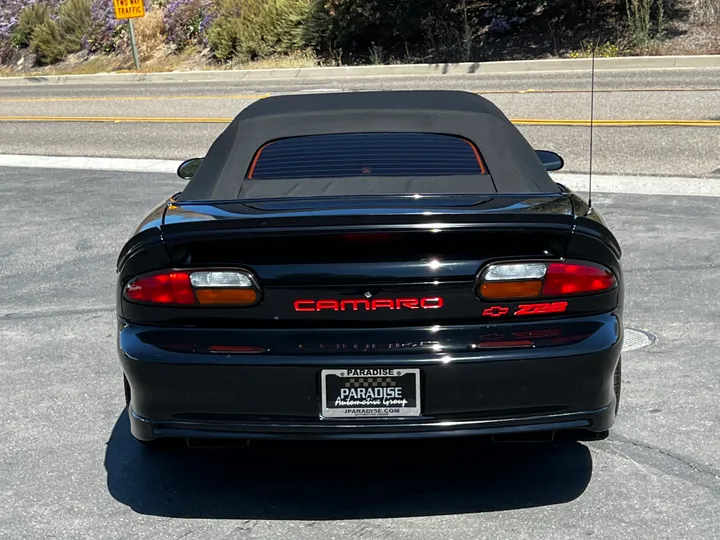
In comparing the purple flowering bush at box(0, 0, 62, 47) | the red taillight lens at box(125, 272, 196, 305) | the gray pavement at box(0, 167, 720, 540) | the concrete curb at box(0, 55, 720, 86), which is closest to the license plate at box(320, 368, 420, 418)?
the gray pavement at box(0, 167, 720, 540)

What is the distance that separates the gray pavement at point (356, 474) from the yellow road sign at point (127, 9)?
978 inches

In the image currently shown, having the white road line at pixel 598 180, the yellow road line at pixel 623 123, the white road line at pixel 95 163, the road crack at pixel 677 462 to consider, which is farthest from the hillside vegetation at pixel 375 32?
the road crack at pixel 677 462

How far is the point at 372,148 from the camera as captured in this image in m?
4.70

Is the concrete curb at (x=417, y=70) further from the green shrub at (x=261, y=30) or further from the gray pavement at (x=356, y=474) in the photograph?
the gray pavement at (x=356, y=474)

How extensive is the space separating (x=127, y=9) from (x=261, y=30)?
3.81 meters

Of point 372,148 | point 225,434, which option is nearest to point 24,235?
point 372,148

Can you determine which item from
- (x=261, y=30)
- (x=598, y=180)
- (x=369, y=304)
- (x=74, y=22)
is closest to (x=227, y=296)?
(x=369, y=304)

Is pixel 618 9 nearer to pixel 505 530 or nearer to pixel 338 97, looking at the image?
pixel 338 97

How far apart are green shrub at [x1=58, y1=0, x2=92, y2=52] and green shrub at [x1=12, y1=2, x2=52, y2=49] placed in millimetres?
882

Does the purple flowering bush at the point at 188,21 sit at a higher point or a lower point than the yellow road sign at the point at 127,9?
lower

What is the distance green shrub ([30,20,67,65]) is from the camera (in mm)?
34469

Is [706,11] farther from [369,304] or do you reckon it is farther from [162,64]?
[369,304]

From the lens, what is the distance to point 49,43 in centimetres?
3462

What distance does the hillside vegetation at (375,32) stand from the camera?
1002 inches
